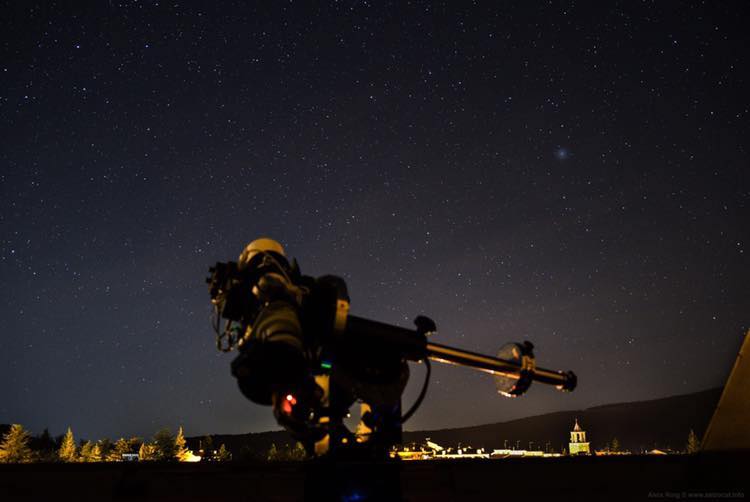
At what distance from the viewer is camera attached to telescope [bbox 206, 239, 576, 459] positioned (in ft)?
6.63

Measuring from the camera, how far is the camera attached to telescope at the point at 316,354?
2020 mm

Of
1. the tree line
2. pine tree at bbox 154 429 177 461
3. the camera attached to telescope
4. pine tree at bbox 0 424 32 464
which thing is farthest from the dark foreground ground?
pine tree at bbox 154 429 177 461

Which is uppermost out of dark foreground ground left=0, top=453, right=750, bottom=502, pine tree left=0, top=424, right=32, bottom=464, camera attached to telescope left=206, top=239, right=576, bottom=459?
pine tree left=0, top=424, right=32, bottom=464

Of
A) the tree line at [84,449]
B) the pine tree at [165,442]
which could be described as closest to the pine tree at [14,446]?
the tree line at [84,449]

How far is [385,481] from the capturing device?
101 inches

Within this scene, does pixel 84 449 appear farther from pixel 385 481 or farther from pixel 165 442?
pixel 385 481

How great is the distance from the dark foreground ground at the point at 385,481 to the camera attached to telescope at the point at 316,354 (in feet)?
0.55

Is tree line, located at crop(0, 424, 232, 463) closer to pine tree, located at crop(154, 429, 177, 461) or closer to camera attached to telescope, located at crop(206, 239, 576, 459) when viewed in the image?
pine tree, located at crop(154, 429, 177, 461)

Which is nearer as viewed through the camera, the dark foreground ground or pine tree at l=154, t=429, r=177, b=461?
the dark foreground ground

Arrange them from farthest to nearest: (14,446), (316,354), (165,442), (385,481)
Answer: (165,442) < (14,446) < (385,481) < (316,354)

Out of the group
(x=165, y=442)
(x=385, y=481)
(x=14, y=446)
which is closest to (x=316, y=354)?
(x=385, y=481)

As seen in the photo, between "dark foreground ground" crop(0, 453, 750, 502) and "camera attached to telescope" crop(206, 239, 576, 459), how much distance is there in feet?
0.55

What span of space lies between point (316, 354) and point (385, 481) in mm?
712

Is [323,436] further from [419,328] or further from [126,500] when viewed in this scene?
[126,500]
